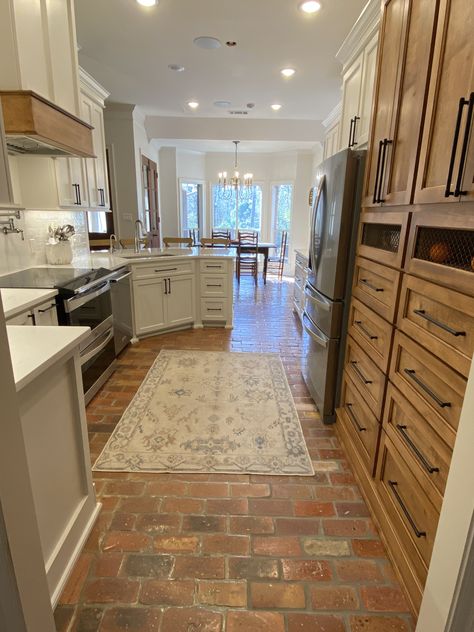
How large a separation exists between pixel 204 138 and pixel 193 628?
6522 millimetres

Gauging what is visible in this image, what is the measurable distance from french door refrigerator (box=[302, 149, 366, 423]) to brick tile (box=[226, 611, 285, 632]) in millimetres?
1323

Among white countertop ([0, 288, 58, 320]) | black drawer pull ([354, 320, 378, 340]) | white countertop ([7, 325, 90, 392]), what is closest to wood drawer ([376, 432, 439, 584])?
black drawer pull ([354, 320, 378, 340])

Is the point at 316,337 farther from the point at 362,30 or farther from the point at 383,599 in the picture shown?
the point at 362,30

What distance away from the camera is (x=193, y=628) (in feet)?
3.95

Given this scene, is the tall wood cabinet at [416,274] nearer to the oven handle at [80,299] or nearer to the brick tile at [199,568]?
the brick tile at [199,568]

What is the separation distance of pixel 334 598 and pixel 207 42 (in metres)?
4.12

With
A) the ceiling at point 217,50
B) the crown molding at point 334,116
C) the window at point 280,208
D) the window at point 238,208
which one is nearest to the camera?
the ceiling at point 217,50

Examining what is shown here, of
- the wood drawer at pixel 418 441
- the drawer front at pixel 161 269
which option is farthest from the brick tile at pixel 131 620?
the drawer front at pixel 161 269

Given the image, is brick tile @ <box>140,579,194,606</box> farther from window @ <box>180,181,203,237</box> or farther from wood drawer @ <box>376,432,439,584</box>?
window @ <box>180,181,203,237</box>

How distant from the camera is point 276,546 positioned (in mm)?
1513

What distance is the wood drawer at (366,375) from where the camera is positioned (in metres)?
1.68

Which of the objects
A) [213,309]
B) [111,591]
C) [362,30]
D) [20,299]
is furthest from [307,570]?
[362,30]

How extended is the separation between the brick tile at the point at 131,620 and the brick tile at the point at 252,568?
0.31 meters

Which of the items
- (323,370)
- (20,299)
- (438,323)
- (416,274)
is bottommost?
(323,370)
